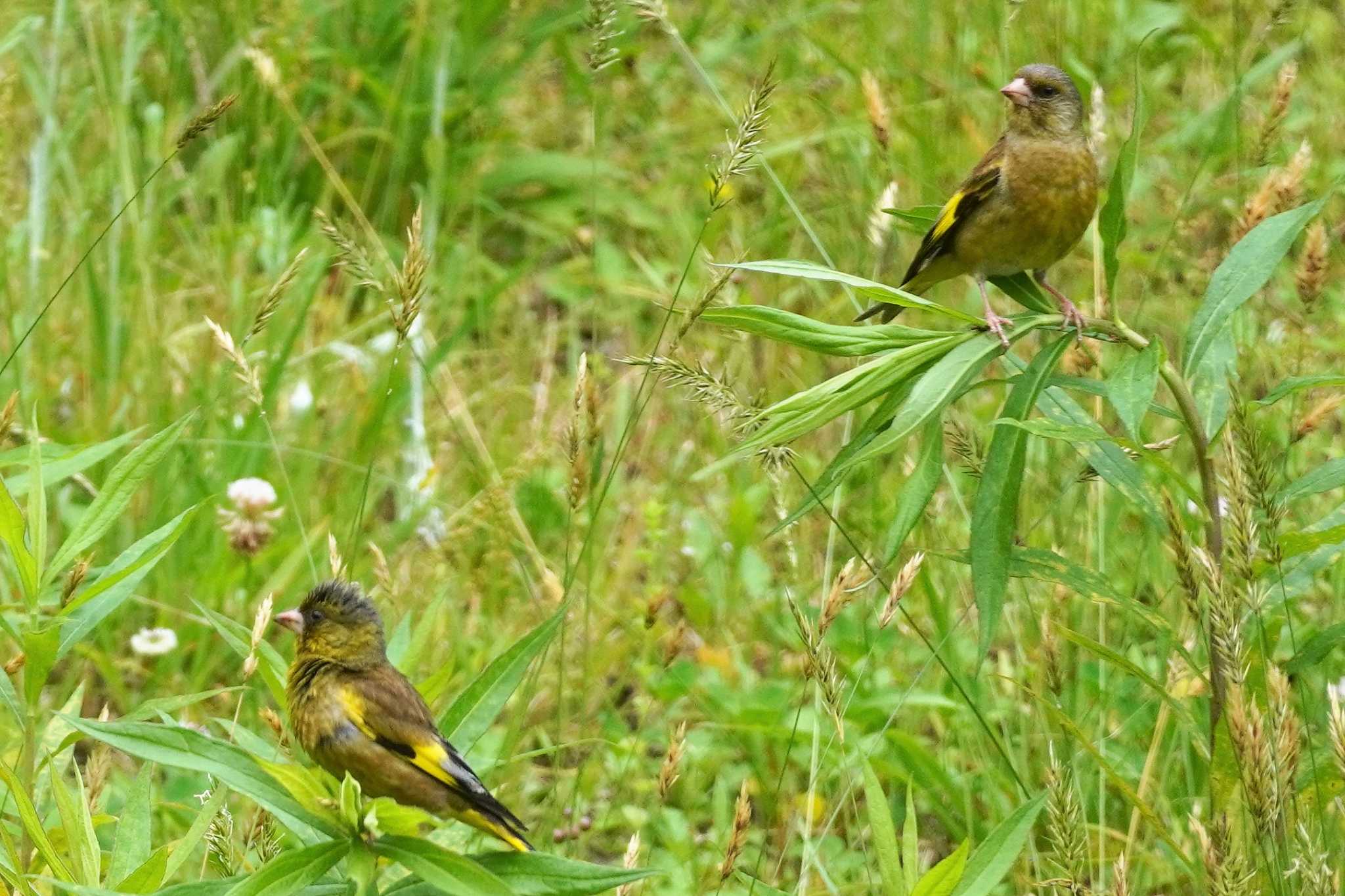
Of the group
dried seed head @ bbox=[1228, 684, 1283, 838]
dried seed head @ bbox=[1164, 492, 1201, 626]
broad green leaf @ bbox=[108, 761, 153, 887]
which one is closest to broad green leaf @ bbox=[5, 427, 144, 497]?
broad green leaf @ bbox=[108, 761, 153, 887]

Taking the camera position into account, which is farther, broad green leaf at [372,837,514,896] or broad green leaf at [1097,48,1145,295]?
broad green leaf at [1097,48,1145,295]

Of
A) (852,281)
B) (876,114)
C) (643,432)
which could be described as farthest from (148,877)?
(643,432)

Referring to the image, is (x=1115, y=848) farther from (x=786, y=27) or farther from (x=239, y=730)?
(x=786, y=27)

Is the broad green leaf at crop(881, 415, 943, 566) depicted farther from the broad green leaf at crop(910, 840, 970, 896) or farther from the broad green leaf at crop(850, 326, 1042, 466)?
the broad green leaf at crop(910, 840, 970, 896)

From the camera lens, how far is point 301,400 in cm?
469

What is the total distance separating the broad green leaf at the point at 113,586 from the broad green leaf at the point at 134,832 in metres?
0.22

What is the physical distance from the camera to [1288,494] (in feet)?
8.07

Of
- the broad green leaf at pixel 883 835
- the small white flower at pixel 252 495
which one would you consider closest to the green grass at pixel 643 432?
the broad green leaf at pixel 883 835

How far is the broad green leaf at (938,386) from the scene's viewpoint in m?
2.25

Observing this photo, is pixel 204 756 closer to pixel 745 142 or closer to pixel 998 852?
pixel 998 852

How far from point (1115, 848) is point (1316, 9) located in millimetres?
4564

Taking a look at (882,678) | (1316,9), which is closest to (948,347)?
(882,678)

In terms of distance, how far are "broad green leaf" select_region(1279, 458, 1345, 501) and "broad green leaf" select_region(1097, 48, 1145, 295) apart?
0.40m

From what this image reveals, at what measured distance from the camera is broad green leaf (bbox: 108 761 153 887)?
2.35 m
